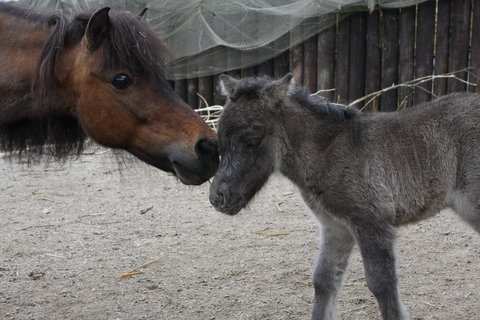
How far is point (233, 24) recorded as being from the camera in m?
9.29

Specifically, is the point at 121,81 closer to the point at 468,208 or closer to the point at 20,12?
the point at 20,12

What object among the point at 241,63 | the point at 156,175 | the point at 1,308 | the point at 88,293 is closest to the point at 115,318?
the point at 88,293

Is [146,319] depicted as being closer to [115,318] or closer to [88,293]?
[115,318]

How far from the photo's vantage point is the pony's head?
3.30 m

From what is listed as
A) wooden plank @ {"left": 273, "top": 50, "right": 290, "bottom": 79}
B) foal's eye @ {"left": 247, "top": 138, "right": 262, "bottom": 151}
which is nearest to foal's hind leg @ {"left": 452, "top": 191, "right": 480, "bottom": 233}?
foal's eye @ {"left": 247, "top": 138, "right": 262, "bottom": 151}

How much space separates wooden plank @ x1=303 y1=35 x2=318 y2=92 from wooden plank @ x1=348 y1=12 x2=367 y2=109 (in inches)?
23.1

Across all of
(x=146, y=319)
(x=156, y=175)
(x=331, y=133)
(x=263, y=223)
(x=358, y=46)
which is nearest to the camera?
(x=331, y=133)

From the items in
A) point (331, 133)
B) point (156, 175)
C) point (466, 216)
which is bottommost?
point (156, 175)

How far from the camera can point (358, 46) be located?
9.05 m

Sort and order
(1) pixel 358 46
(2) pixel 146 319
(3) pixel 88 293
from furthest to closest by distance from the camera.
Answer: (1) pixel 358 46 < (3) pixel 88 293 < (2) pixel 146 319

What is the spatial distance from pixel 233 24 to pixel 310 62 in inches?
54.0

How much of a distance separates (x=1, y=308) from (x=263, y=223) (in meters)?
2.67

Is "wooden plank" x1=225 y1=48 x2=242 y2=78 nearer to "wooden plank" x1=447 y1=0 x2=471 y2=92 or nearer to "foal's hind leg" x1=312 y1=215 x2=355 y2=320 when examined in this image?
"wooden plank" x1=447 y1=0 x2=471 y2=92

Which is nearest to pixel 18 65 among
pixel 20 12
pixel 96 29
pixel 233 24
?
pixel 20 12
